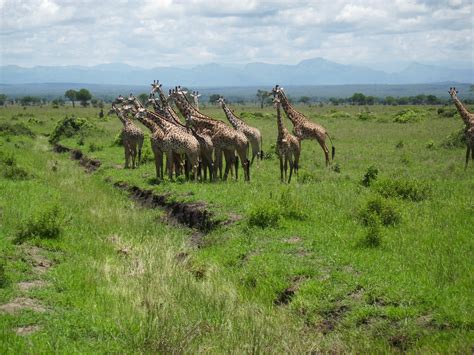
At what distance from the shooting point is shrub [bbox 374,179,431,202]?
15.2 m

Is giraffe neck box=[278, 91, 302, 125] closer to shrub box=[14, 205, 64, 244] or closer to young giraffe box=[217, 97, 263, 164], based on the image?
young giraffe box=[217, 97, 263, 164]

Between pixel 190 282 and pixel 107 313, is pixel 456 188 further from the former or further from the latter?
pixel 107 313

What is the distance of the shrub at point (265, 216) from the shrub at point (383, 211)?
1.98 meters

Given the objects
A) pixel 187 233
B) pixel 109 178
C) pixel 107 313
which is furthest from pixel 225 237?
pixel 109 178

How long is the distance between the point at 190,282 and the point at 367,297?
11.5 ft

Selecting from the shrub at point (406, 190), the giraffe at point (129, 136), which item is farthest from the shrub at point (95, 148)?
the shrub at point (406, 190)

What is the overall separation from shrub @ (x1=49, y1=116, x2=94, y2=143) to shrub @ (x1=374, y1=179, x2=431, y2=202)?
1057 inches

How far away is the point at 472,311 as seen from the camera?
27.6ft

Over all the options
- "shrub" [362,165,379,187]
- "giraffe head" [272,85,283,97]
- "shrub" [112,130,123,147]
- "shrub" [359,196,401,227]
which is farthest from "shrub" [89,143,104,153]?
"shrub" [359,196,401,227]

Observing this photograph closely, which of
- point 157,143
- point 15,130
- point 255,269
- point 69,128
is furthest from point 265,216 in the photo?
point 15,130

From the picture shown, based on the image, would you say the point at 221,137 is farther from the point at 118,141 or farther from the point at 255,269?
the point at 118,141

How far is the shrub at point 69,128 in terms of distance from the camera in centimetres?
3875

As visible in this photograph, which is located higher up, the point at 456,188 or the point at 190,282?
the point at 456,188

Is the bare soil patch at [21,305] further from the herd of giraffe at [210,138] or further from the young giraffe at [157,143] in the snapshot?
the young giraffe at [157,143]
